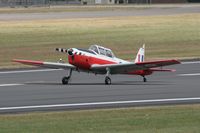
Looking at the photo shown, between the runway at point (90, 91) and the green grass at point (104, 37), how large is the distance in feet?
21.9

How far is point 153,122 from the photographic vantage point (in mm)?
15242

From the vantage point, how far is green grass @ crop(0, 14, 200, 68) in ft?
129

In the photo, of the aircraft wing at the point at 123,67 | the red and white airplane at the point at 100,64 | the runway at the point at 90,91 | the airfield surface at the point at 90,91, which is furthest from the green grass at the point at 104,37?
the aircraft wing at the point at 123,67

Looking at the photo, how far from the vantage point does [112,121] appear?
15555mm

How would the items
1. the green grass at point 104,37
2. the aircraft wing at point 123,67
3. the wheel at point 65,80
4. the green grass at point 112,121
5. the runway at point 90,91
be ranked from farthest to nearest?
the green grass at point 104,37, the wheel at point 65,80, the aircraft wing at point 123,67, the runway at point 90,91, the green grass at point 112,121

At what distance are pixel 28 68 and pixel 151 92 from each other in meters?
11.0

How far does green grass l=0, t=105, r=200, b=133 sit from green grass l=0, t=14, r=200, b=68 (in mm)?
16279

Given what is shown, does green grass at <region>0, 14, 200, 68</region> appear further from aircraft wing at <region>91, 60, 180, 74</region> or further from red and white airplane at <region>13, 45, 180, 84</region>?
aircraft wing at <region>91, 60, 180, 74</region>

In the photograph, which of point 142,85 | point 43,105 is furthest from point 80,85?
point 43,105

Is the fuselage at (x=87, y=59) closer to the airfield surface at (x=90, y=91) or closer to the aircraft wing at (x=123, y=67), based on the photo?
the aircraft wing at (x=123, y=67)

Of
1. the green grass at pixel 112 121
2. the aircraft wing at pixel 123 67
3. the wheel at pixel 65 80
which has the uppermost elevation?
the green grass at pixel 112 121

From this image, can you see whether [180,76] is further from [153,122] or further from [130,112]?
[153,122]

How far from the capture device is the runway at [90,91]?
64.4 ft

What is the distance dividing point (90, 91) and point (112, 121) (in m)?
7.12
